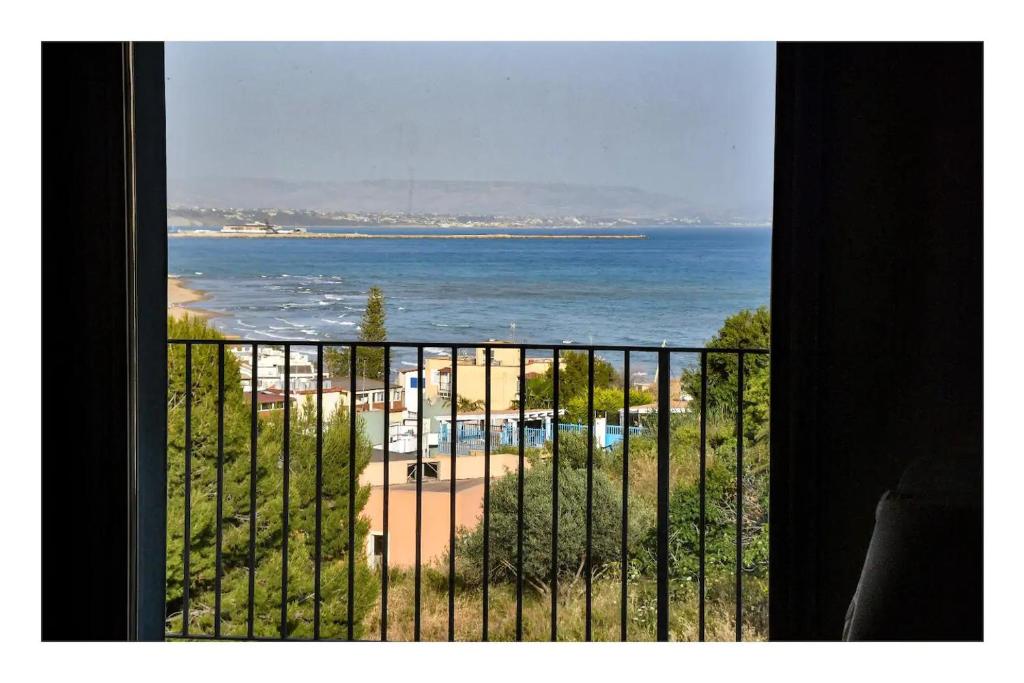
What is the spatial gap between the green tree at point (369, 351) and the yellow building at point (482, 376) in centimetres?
39

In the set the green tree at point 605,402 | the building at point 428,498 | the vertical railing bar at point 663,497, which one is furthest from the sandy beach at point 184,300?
the vertical railing bar at point 663,497

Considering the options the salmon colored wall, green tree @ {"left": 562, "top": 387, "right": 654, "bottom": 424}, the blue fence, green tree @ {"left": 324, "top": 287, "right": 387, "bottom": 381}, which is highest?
green tree @ {"left": 324, "top": 287, "right": 387, "bottom": 381}

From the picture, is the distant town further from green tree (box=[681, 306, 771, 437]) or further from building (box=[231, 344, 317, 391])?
building (box=[231, 344, 317, 391])

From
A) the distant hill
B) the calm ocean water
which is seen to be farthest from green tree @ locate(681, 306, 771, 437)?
the distant hill

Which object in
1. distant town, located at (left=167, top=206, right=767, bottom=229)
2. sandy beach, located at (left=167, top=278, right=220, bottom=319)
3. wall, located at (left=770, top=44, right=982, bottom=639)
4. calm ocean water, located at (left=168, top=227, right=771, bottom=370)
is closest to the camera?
wall, located at (left=770, top=44, right=982, bottom=639)

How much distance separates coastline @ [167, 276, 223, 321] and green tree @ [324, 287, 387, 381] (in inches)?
37.9

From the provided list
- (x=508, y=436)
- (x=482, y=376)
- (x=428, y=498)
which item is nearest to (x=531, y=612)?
(x=428, y=498)

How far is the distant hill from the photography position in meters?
6.57

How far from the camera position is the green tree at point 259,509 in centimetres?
600

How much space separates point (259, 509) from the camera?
6246 millimetres

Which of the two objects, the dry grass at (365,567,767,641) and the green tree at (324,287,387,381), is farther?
the green tree at (324,287,387,381)

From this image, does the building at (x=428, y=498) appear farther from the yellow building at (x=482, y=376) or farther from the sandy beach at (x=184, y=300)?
the sandy beach at (x=184, y=300)

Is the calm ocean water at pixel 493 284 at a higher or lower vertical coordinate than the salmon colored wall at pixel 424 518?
higher
